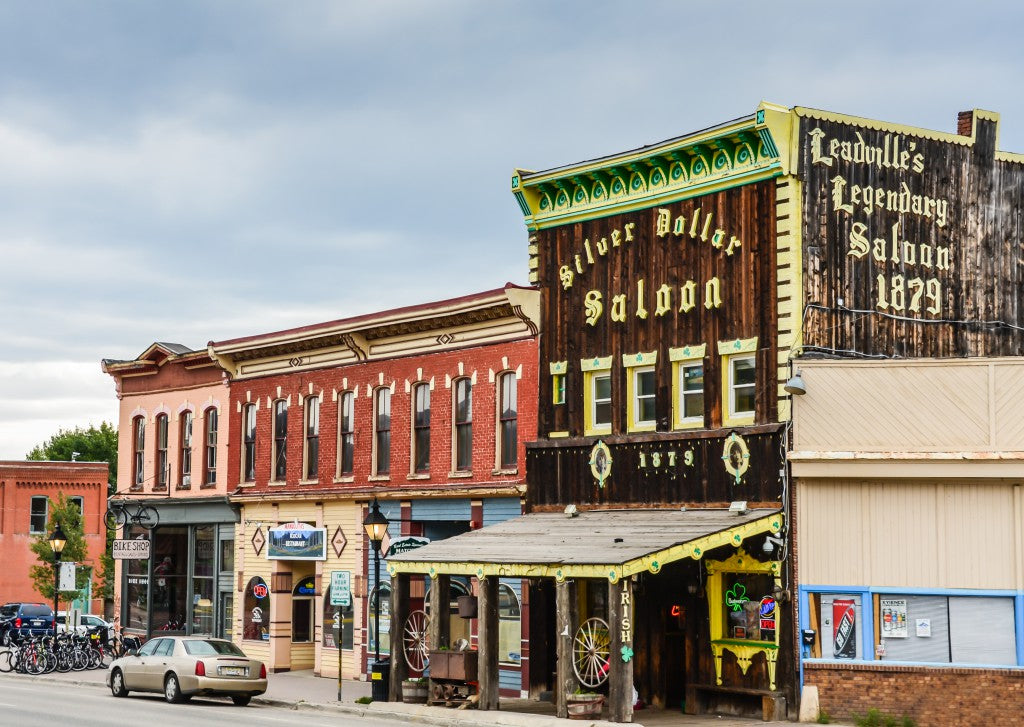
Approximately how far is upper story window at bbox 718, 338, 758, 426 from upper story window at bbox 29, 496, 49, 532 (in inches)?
2123

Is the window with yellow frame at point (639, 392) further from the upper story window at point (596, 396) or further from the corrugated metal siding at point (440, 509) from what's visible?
the corrugated metal siding at point (440, 509)

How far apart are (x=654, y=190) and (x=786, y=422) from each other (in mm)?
5581

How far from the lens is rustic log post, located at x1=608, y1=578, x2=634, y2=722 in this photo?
75.4 feet

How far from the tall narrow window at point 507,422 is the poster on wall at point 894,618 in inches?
366

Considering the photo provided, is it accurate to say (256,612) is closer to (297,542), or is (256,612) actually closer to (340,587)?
(297,542)

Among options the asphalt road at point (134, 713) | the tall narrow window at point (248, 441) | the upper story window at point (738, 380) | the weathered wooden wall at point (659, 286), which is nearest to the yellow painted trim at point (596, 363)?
the weathered wooden wall at point (659, 286)

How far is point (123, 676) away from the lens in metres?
31.0

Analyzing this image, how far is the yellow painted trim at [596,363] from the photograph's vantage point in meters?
28.3

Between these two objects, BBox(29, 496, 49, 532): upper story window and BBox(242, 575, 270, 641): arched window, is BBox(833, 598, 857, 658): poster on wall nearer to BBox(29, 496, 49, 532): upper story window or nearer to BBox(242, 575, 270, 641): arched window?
BBox(242, 575, 270, 641): arched window

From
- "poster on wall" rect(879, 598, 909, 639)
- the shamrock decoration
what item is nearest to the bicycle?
the shamrock decoration

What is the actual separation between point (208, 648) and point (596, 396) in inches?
368

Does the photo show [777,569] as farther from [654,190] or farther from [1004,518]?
[654,190]

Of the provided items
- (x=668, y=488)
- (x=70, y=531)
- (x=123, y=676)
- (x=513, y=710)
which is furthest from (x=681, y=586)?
(x=70, y=531)

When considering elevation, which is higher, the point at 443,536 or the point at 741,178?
the point at 741,178
